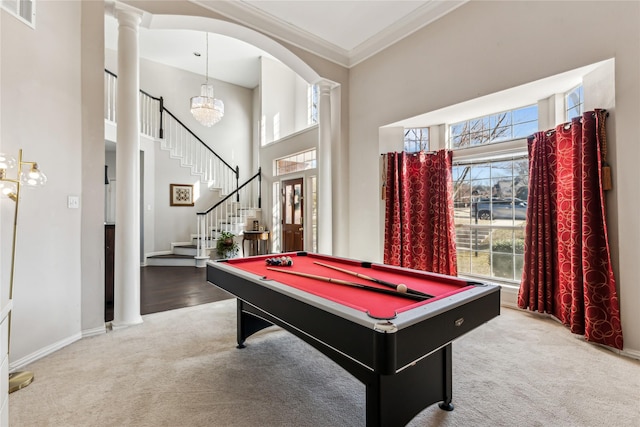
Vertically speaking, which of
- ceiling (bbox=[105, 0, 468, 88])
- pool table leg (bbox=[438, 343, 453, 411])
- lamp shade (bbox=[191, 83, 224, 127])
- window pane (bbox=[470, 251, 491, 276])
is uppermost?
ceiling (bbox=[105, 0, 468, 88])

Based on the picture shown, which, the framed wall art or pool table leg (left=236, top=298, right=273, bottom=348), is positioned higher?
the framed wall art

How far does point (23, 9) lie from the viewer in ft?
7.33

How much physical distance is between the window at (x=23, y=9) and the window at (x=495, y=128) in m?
4.52

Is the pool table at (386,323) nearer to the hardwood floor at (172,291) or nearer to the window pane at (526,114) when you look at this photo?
the hardwood floor at (172,291)

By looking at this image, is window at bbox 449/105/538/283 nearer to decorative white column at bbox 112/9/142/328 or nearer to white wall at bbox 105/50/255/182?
decorative white column at bbox 112/9/142/328

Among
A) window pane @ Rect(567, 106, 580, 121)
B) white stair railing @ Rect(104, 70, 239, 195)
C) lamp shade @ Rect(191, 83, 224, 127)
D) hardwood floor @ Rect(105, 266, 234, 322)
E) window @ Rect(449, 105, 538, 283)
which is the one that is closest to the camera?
window pane @ Rect(567, 106, 580, 121)

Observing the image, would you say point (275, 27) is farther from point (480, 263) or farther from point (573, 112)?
point (480, 263)

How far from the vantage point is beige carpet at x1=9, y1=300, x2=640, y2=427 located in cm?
162

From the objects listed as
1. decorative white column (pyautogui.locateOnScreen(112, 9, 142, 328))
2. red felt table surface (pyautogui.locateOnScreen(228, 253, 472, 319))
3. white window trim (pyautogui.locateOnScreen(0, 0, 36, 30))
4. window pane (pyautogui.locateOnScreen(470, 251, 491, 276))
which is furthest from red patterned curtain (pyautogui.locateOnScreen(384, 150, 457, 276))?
white window trim (pyautogui.locateOnScreen(0, 0, 36, 30))

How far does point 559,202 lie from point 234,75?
25.6 ft

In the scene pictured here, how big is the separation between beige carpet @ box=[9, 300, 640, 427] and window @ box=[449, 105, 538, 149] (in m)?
2.26

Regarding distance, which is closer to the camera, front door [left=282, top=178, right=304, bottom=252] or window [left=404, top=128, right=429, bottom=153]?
window [left=404, top=128, right=429, bottom=153]

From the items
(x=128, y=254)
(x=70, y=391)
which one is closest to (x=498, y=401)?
(x=70, y=391)

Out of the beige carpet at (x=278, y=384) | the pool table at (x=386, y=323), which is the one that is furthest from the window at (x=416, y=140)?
the pool table at (x=386, y=323)
